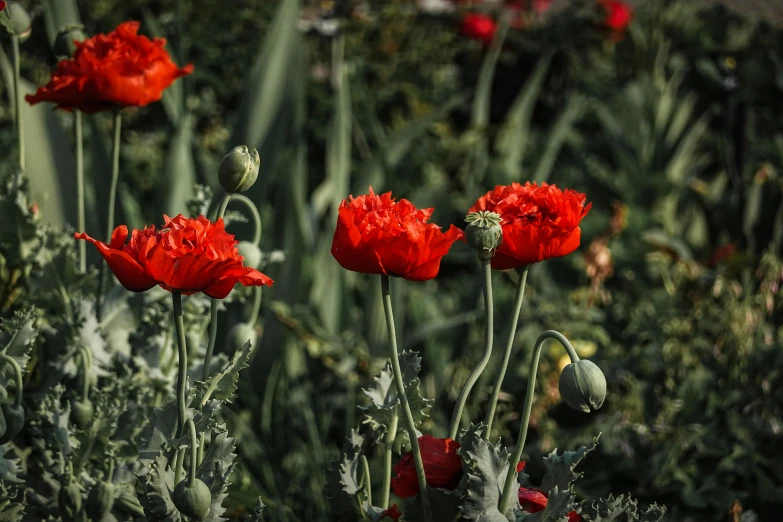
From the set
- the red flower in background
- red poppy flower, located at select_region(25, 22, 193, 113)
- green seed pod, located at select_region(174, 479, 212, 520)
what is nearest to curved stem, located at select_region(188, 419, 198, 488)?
green seed pod, located at select_region(174, 479, 212, 520)

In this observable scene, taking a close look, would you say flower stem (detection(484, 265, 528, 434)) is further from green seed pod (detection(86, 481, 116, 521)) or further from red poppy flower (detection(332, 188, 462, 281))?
green seed pod (detection(86, 481, 116, 521))

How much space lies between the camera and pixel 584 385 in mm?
781

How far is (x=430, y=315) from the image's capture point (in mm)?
2043

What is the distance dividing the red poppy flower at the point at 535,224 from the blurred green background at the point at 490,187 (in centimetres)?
54

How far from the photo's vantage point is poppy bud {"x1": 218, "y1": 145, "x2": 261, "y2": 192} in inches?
34.0

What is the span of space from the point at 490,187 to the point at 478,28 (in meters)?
0.90

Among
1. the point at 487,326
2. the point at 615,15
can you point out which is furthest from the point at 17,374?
the point at 615,15

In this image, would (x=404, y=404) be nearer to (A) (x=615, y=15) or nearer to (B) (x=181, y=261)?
(B) (x=181, y=261)

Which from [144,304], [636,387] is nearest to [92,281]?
[144,304]

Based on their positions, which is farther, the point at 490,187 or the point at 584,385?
the point at 490,187

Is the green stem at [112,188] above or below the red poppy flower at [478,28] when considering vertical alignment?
above

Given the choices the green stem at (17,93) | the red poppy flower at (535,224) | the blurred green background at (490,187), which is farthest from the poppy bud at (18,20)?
the red poppy flower at (535,224)

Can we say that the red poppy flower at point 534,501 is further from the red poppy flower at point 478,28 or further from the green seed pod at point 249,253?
the red poppy flower at point 478,28

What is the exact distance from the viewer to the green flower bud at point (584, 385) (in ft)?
2.56
